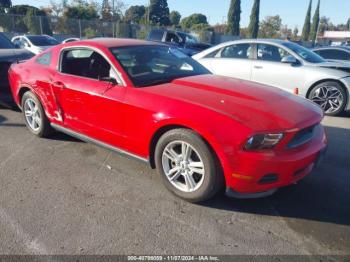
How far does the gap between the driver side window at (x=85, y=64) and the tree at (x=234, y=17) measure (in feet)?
152

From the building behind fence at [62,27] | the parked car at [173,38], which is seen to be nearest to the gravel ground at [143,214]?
the parked car at [173,38]

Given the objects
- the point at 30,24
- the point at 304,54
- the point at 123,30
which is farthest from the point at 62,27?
the point at 304,54

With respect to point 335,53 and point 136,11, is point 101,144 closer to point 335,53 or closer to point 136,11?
point 335,53

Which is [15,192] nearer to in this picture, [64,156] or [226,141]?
[64,156]

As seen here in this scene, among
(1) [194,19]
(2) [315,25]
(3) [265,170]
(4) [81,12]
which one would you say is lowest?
(3) [265,170]

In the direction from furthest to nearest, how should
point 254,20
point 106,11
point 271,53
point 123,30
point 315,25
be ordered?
point 315,25 → point 106,11 → point 254,20 → point 123,30 → point 271,53

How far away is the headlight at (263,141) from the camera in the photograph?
2.72m

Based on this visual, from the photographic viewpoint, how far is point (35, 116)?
489 cm

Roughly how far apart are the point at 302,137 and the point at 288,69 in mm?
4152

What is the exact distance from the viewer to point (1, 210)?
304cm

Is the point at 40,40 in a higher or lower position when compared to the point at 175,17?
lower

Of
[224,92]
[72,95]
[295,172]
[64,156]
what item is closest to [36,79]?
[72,95]

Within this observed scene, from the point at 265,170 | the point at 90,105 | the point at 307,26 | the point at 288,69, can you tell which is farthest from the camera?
the point at 307,26

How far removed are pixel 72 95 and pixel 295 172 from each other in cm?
277
